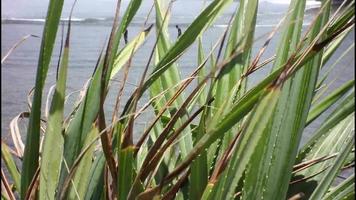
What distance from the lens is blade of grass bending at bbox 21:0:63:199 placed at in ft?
1.68

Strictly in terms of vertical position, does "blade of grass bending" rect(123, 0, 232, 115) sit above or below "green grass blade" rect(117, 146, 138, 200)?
above

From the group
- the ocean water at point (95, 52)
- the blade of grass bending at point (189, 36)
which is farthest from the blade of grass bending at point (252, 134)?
the ocean water at point (95, 52)

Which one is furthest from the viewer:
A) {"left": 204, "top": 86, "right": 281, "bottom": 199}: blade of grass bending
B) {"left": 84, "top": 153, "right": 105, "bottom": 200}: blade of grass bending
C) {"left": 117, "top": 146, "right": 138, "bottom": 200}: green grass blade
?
{"left": 84, "top": 153, "right": 105, "bottom": 200}: blade of grass bending

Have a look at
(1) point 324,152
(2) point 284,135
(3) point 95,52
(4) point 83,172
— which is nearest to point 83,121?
(4) point 83,172

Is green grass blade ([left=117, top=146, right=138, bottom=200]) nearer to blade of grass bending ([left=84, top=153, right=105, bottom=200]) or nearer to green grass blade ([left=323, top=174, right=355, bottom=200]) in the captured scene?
blade of grass bending ([left=84, top=153, right=105, bottom=200])

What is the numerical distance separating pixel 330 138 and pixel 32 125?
37 cm

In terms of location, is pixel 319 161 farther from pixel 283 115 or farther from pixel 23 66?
pixel 23 66

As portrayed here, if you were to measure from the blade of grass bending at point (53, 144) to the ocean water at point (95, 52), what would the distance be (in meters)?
0.15

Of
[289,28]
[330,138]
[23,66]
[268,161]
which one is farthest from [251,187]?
[23,66]

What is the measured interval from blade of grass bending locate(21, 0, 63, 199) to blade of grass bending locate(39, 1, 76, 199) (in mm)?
34

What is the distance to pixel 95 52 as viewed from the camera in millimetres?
3979

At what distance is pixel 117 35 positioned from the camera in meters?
0.50

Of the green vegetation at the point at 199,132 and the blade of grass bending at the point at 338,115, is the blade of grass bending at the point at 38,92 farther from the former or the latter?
the blade of grass bending at the point at 338,115

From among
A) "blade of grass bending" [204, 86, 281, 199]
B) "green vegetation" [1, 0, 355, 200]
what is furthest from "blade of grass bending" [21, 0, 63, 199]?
"blade of grass bending" [204, 86, 281, 199]
